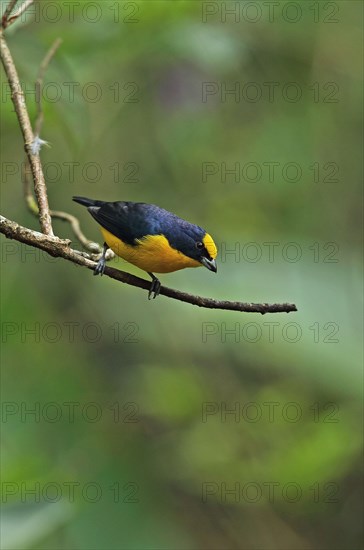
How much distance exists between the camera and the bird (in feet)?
10.7

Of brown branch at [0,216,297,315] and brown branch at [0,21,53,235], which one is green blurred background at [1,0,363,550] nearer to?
brown branch at [0,21,53,235]

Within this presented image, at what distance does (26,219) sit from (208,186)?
8.40ft

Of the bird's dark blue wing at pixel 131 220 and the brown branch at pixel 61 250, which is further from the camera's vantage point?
the bird's dark blue wing at pixel 131 220

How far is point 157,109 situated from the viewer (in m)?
6.43

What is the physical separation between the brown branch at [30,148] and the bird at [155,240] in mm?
469

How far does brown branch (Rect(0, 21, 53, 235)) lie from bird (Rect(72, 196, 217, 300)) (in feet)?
1.54

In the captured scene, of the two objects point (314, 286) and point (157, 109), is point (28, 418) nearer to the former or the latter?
point (314, 286)

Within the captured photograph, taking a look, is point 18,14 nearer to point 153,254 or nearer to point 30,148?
point 30,148

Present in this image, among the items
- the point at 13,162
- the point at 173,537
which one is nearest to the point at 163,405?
the point at 173,537

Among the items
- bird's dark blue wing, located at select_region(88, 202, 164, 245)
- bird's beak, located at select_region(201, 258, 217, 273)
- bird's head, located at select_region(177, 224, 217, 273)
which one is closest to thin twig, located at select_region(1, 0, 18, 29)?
bird's dark blue wing, located at select_region(88, 202, 164, 245)

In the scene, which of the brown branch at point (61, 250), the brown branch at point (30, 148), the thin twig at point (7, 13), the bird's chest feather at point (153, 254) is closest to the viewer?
the brown branch at point (61, 250)

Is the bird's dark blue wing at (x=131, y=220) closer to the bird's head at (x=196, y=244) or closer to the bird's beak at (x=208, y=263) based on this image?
the bird's head at (x=196, y=244)

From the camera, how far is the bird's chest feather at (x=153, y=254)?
3.25 meters

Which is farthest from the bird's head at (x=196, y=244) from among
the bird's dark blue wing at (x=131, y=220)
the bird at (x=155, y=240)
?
the bird's dark blue wing at (x=131, y=220)
